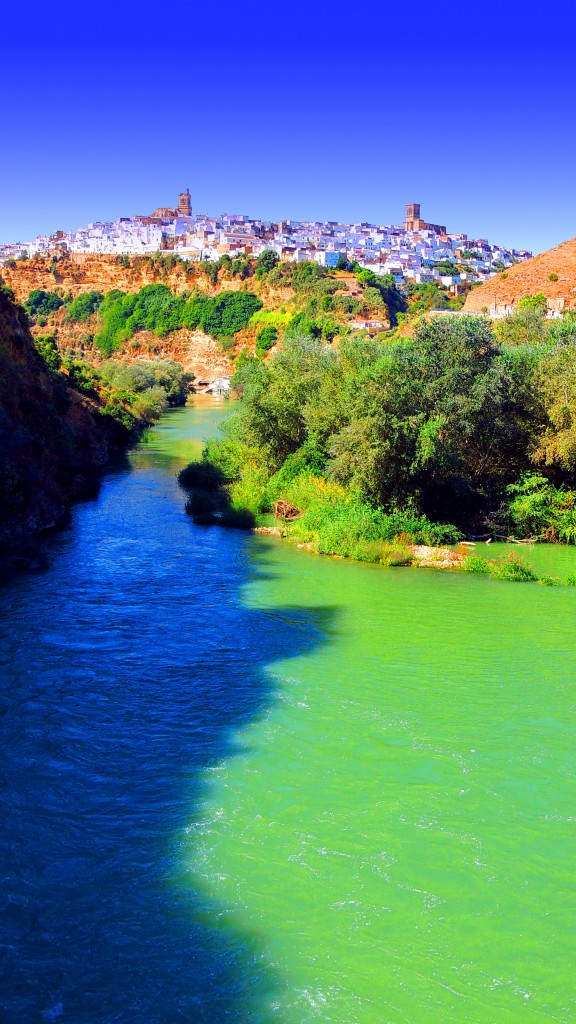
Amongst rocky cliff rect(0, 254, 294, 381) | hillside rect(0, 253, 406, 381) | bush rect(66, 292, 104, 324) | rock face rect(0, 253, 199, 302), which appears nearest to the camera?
hillside rect(0, 253, 406, 381)

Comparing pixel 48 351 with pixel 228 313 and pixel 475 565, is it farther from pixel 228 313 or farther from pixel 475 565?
pixel 228 313

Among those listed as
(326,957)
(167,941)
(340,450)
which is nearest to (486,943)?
(326,957)

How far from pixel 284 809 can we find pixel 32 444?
56.9 feet

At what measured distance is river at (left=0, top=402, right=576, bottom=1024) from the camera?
6676mm

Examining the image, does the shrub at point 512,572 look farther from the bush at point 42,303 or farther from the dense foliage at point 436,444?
the bush at point 42,303

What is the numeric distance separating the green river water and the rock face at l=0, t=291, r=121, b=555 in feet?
30.1

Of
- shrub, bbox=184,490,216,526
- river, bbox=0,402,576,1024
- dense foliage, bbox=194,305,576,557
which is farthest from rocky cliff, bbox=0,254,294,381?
river, bbox=0,402,576,1024

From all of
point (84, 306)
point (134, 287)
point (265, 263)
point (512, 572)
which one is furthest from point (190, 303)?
point (512, 572)

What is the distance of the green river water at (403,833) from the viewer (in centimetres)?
673

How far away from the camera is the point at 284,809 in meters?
9.06

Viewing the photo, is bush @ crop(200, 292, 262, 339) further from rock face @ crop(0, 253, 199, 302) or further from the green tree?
rock face @ crop(0, 253, 199, 302)

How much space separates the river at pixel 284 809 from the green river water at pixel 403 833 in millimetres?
27

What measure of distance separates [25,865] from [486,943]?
14.2 feet

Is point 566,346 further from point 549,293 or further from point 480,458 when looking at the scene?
point 549,293
